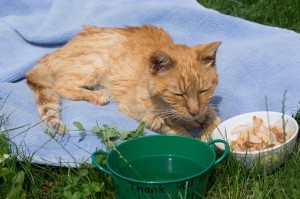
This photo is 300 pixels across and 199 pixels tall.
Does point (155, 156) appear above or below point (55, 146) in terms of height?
above

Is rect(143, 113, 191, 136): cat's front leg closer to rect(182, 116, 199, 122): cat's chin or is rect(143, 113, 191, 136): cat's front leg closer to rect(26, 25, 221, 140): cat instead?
rect(26, 25, 221, 140): cat

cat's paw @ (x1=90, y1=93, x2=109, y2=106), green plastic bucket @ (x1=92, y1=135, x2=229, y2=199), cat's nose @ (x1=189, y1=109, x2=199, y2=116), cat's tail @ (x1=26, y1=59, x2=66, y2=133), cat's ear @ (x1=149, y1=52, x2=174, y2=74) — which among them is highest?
cat's ear @ (x1=149, y1=52, x2=174, y2=74)

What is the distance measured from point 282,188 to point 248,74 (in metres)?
1.66

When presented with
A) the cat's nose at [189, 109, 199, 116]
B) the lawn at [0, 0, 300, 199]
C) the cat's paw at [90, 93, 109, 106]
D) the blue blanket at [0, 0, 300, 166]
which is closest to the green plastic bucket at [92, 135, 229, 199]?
the lawn at [0, 0, 300, 199]

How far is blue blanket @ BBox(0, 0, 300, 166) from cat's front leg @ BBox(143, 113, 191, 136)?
129mm

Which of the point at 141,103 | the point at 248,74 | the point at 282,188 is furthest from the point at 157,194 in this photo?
the point at 248,74

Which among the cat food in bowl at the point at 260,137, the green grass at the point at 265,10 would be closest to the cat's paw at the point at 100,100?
the cat food in bowl at the point at 260,137

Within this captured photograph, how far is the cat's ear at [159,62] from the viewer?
11.6 feet

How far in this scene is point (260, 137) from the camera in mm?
3354

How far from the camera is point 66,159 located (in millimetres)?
3408

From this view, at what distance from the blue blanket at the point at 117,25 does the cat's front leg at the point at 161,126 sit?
13 cm

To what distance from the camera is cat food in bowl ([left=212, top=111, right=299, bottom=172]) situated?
10.0 feet

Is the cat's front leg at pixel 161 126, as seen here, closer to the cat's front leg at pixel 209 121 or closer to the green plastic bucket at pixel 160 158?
the cat's front leg at pixel 209 121

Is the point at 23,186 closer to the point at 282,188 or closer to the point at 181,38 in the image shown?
the point at 282,188
